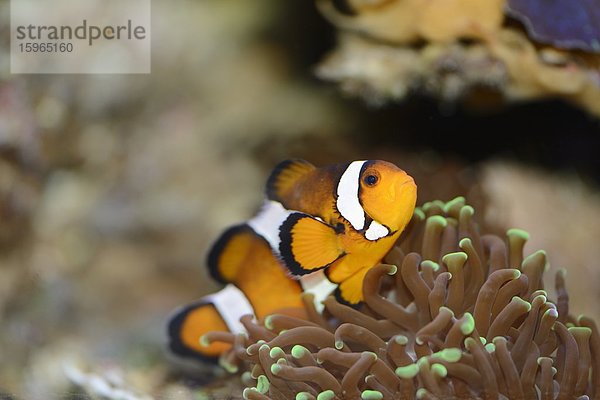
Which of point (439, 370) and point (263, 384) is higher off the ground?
point (439, 370)

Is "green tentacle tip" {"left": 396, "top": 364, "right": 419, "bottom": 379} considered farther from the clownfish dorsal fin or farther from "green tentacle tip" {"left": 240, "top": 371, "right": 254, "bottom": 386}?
the clownfish dorsal fin

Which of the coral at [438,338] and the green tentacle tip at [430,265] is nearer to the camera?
the coral at [438,338]

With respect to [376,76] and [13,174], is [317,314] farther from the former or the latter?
[13,174]

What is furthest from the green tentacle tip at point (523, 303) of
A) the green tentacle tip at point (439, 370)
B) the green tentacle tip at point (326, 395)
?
the green tentacle tip at point (326, 395)

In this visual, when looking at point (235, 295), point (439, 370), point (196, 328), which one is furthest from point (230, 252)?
point (439, 370)

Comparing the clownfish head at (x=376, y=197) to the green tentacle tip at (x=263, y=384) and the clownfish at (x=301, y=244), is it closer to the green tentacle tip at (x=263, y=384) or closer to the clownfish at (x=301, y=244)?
the clownfish at (x=301, y=244)

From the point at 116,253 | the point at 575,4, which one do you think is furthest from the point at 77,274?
the point at 575,4

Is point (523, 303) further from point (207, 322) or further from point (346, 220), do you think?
point (207, 322)
